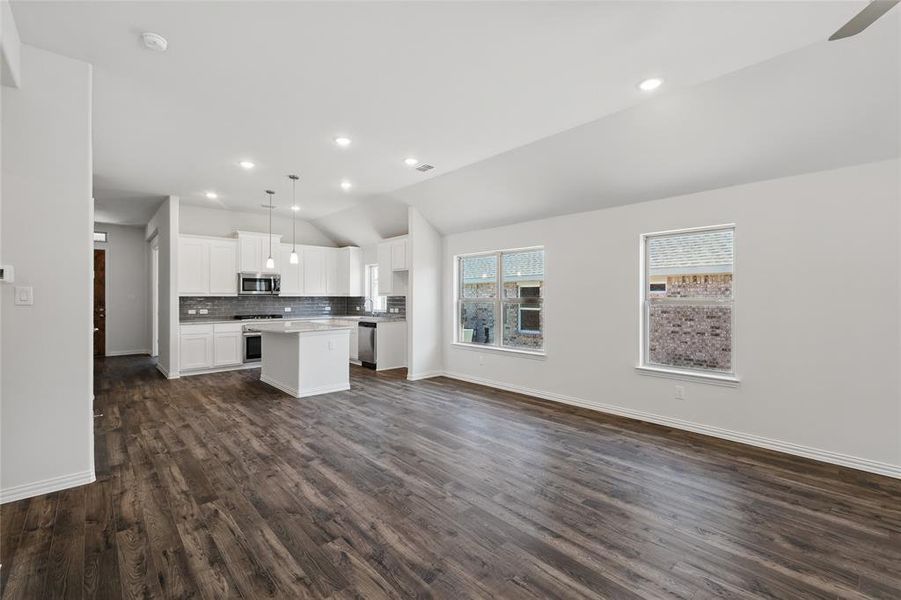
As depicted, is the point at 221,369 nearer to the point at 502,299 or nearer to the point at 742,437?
the point at 502,299

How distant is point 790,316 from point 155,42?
5197mm

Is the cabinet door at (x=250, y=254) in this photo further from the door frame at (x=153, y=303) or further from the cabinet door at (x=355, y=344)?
the door frame at (x=153, y=303)

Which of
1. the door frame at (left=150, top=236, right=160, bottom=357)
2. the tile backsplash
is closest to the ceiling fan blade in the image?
the tile backsplash

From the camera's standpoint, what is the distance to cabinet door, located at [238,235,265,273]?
7230 mm

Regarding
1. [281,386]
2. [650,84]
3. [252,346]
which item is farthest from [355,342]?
[650,84]

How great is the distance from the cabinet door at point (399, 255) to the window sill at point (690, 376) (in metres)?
4.12

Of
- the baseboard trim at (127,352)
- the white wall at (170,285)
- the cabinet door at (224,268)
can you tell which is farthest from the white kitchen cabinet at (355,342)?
the baseboard trim at (127,352)

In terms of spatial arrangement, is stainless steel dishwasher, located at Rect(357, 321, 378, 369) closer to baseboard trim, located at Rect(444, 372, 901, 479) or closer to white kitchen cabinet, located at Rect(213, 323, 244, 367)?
white kitchen cabinet, located at Rect(213, 323, 244, 367)

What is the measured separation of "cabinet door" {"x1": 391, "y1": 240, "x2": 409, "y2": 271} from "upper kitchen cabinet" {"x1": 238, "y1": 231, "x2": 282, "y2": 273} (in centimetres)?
218

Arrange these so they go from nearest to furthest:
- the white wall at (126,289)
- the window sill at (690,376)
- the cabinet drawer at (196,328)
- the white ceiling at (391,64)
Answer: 1. the white ceiling at (391,64)
2. the window sill at (690,376)
3. the cabinet drawer at (196,328)
4. the white wall at (126,289)

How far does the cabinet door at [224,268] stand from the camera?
703 centimetres

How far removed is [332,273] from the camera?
8.59 meters

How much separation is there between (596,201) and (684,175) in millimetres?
964

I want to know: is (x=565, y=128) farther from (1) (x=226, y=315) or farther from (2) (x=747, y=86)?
(1) (x=226, y=315)
